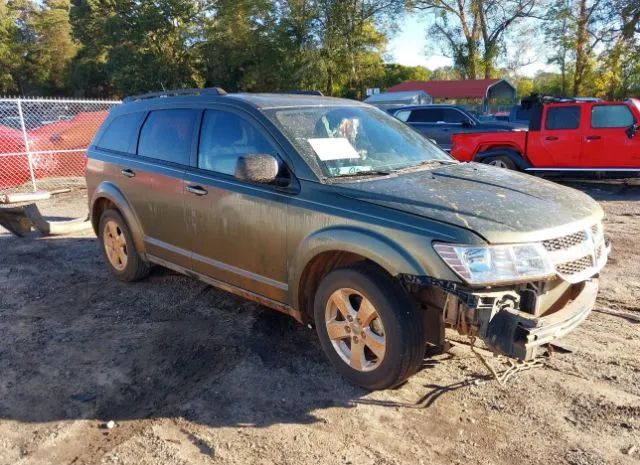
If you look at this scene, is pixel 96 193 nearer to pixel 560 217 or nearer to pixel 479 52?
pixel 560 217

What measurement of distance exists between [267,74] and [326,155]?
37916mm

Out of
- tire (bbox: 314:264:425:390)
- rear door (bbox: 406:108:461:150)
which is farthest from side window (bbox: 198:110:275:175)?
rear door (bbox: 406:108:461:150)

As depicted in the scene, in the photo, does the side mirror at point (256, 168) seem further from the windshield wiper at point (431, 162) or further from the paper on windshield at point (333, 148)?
the windshield wiper at point (431, 162)

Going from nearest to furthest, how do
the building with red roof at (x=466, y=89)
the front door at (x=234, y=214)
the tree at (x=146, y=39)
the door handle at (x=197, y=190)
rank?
1. the front door at (x=234, y=214)
2. the door handle at (x=197, y=190)
3. the building with red roof at (x=466, y=89)
4. the tree at (x=146, y=39)

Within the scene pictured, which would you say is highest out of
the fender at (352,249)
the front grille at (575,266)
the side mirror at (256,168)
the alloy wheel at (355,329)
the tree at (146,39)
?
the tree at (146,39)

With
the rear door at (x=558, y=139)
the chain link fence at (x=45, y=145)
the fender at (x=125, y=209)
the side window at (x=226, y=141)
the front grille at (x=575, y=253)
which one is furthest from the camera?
the chain link fence at (x=45, y=145)

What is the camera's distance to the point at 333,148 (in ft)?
12.5

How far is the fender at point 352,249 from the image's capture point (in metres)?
2.99

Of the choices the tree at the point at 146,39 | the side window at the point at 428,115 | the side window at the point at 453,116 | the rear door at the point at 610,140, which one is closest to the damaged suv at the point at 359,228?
the rear door at the point at 610,140

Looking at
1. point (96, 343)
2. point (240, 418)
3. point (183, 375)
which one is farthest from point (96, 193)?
point (240, 418)

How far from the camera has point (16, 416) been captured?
10.6ft

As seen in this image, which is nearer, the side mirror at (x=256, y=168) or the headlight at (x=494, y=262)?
the headlight at (x=494, y=262)

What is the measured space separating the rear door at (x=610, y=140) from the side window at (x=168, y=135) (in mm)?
8681

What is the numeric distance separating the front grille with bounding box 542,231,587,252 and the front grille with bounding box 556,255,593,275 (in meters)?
0.09
